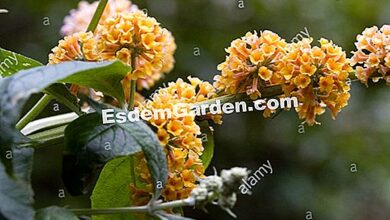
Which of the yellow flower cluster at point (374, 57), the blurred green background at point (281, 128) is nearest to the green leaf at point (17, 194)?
the yellow flower cluster at point (374, 57)

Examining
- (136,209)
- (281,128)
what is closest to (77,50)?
(136,209)

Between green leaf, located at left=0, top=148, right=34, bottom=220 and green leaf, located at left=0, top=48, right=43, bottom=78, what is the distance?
12cm

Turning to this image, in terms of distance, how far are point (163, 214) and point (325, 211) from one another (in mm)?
748

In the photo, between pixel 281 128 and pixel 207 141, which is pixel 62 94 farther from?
pixel 281 128

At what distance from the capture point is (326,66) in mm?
425

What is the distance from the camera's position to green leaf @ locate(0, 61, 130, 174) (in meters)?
0.28

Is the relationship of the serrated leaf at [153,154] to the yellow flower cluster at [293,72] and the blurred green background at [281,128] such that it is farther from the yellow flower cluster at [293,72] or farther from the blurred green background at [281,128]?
the blurred green background at [281,128]

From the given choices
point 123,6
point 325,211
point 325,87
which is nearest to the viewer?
point 325,87

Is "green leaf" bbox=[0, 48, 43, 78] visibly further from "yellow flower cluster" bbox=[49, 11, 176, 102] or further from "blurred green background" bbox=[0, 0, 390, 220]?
"blurred green background" bbox=[0, 0, 390, 220]

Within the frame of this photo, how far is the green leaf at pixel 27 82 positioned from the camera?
0.93ft

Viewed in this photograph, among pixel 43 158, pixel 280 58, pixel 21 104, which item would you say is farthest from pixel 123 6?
pixel 43 158

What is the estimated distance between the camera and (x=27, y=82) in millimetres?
297

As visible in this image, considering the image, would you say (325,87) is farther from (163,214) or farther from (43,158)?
(43,158)

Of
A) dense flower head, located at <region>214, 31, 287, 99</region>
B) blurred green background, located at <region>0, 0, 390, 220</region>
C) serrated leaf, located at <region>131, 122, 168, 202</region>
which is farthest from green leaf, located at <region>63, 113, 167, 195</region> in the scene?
blurred green background, located at <region>0, 0, 390, 220</region>
